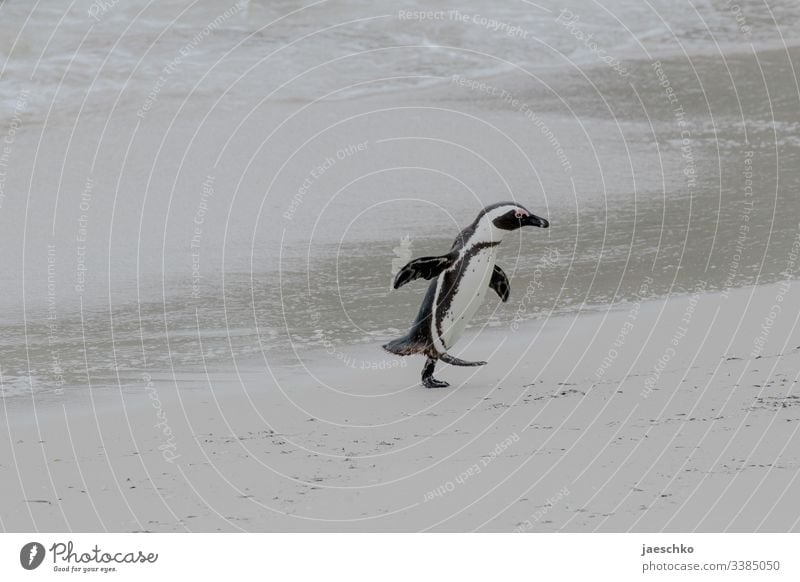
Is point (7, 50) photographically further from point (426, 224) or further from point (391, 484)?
point (391, 484)

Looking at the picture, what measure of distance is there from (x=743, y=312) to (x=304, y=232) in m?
3.24

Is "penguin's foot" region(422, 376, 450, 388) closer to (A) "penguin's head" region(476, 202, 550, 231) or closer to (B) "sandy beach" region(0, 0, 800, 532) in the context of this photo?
(B) "sandy beach" region(0, 0, 800, 532)

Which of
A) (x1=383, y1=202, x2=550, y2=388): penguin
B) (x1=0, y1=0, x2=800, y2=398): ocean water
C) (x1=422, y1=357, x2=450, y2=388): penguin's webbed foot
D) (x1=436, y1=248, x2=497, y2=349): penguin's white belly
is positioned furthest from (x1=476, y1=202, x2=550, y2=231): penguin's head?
(x1=0, y1=0, x2=800, y2=398): ocean water

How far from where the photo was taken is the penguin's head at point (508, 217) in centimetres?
595

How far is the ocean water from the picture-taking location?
24.6ft

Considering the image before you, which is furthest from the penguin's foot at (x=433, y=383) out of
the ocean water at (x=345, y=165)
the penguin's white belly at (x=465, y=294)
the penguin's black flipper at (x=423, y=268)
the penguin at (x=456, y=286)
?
the ocean water at (x=345, y=165)

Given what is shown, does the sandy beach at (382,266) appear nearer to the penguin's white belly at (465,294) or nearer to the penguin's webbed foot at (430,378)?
the penguin's webbed foot at (430,378)

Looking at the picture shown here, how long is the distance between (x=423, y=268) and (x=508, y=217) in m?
0.44

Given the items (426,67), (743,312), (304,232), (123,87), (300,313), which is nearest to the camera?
(743,312)

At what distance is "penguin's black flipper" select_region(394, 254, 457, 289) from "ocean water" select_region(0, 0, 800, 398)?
2.64 feet

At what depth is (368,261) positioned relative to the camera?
27.4ft

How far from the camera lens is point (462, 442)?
516 centimetres

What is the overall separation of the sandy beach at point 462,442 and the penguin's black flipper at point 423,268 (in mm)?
515

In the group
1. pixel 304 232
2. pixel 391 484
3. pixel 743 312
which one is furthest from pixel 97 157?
pixel 391 484
